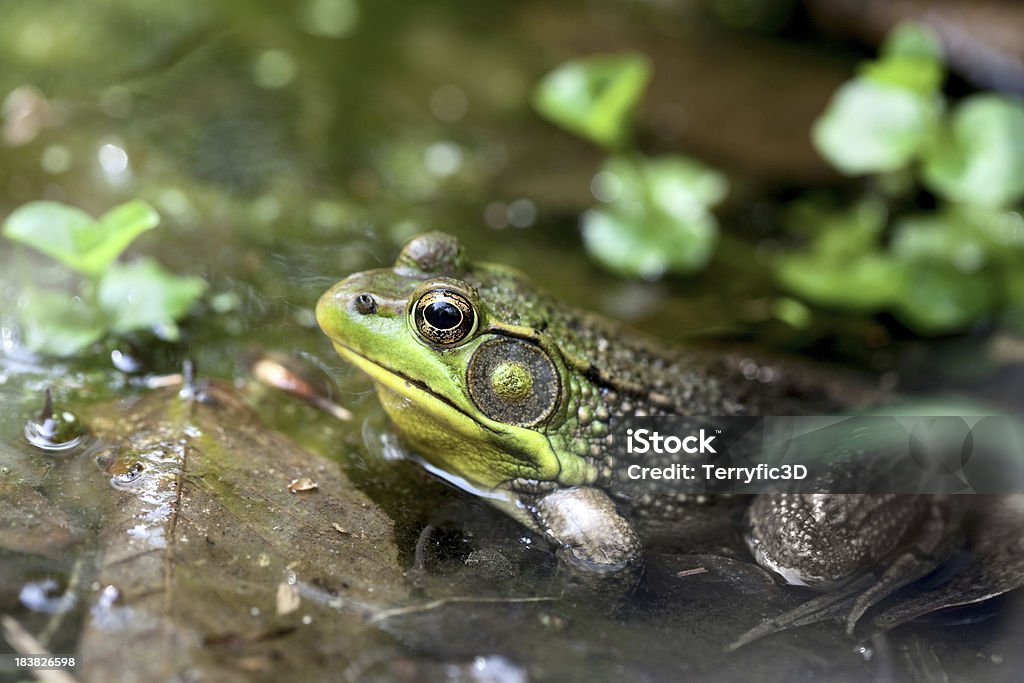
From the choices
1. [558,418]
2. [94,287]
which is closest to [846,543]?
[558,418]

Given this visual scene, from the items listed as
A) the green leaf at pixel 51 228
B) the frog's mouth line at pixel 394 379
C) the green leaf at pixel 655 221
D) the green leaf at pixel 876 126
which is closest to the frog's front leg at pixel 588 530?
the frog's mouth line at pixel 394 379

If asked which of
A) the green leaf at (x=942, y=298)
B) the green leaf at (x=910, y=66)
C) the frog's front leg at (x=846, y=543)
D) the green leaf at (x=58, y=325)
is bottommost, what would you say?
the green leaf at (x=58, y=325)

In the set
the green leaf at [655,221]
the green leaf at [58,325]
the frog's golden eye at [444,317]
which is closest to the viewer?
the frog's golden eye at [444,317]

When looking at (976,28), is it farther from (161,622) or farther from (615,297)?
(161,622)

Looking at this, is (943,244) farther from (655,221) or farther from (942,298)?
(655,221)

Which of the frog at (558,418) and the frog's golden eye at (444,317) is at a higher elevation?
the frog's golden eye at (444,317)

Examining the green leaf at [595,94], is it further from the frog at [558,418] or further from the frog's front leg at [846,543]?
the frog's front leg at [846,543]

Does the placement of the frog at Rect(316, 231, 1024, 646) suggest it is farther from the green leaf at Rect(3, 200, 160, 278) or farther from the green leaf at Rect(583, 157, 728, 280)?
the green leaf at Rect(583, 157, 728, 280)
